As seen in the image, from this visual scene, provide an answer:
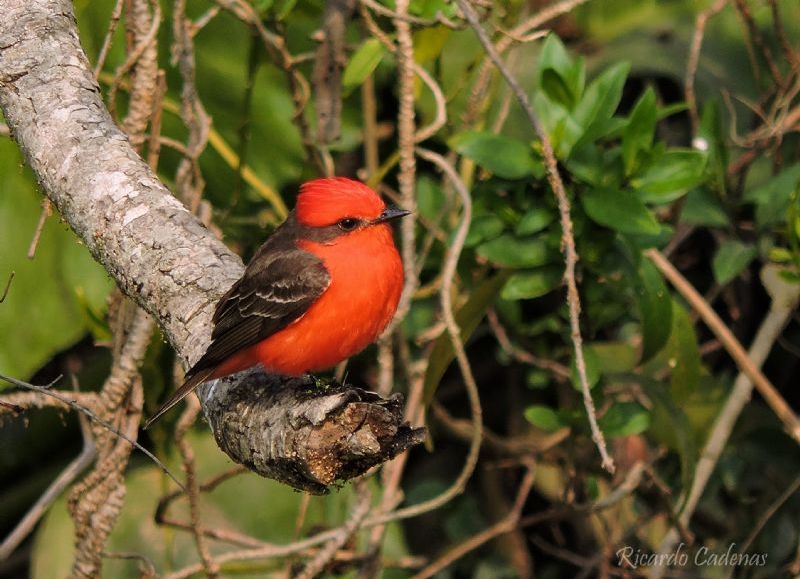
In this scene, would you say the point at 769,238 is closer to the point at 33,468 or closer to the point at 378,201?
the point at 378,201

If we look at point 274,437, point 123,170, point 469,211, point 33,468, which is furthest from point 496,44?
point 33,468

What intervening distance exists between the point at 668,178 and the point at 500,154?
22.7 inches

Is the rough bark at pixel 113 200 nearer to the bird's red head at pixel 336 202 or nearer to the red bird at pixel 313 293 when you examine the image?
the red bird at pixel 313 293

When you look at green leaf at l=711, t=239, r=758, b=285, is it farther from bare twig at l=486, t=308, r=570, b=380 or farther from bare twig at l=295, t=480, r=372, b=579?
bare twig at l=295, t=480, r=372, b=579

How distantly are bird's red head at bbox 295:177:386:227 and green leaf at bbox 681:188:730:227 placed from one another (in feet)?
4.58

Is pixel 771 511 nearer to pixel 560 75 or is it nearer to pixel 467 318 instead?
pixel 467 318

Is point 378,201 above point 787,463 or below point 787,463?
above

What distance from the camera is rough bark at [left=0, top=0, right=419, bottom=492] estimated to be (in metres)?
3.01

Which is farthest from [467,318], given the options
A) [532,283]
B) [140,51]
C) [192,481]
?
[140,51]

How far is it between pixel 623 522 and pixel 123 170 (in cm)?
274

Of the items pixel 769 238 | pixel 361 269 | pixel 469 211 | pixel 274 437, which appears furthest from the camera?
pixel 769 238

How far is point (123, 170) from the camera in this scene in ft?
10.1

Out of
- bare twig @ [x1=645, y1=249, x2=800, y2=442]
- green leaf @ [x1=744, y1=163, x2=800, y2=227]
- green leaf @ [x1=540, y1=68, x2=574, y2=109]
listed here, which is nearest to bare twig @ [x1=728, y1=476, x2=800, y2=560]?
bare twig @ [x1=645, y1=249, x2=800, y2=442]

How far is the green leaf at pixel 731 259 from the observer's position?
14.0 ft
